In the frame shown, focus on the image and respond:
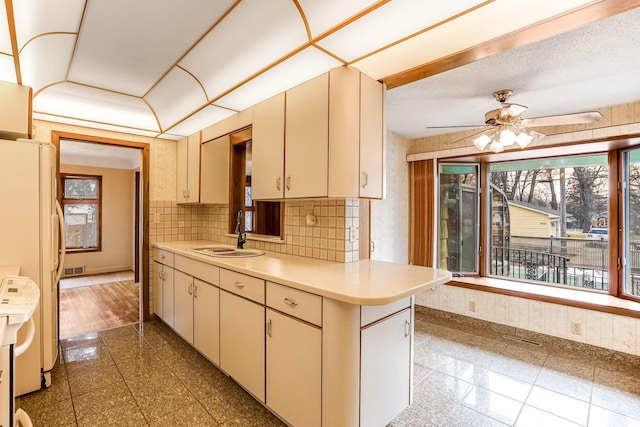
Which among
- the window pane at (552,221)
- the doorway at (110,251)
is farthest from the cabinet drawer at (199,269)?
the window pane at (552,221)

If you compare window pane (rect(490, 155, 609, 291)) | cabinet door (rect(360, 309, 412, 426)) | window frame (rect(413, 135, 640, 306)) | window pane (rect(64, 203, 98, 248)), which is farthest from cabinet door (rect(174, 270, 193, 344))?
window pane (rect(64, 203, 98, 248))

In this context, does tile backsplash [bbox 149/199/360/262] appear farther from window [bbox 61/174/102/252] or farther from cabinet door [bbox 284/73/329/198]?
window [bbox 61/174/102/252]

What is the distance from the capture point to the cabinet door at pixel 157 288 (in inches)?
138

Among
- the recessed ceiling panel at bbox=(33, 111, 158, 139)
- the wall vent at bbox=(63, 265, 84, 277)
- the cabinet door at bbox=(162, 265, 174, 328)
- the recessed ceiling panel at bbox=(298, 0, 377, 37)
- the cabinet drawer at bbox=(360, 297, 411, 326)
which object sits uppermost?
the recessed ceiling panel at bbox=(298, 0, 377, 37)

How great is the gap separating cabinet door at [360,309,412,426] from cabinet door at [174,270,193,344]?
1813mm

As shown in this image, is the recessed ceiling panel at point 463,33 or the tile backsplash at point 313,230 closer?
the recessed ceiling panel at point 463,33

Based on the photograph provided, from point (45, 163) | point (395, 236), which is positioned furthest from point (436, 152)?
point (45, 163)

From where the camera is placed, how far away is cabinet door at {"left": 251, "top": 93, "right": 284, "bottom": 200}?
2.35m

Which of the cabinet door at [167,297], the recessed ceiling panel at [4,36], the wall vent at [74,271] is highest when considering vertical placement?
the recessed ceiling panel at [4,36]

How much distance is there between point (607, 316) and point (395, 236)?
2.16 m

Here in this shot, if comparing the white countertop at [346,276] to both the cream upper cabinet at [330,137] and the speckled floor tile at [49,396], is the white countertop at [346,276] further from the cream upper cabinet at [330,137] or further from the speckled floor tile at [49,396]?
the speckled floor tile at [49,396]

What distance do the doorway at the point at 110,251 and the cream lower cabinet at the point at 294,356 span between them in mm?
2551

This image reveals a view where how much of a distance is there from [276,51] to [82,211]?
6468 millimetres

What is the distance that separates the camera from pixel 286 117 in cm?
229
